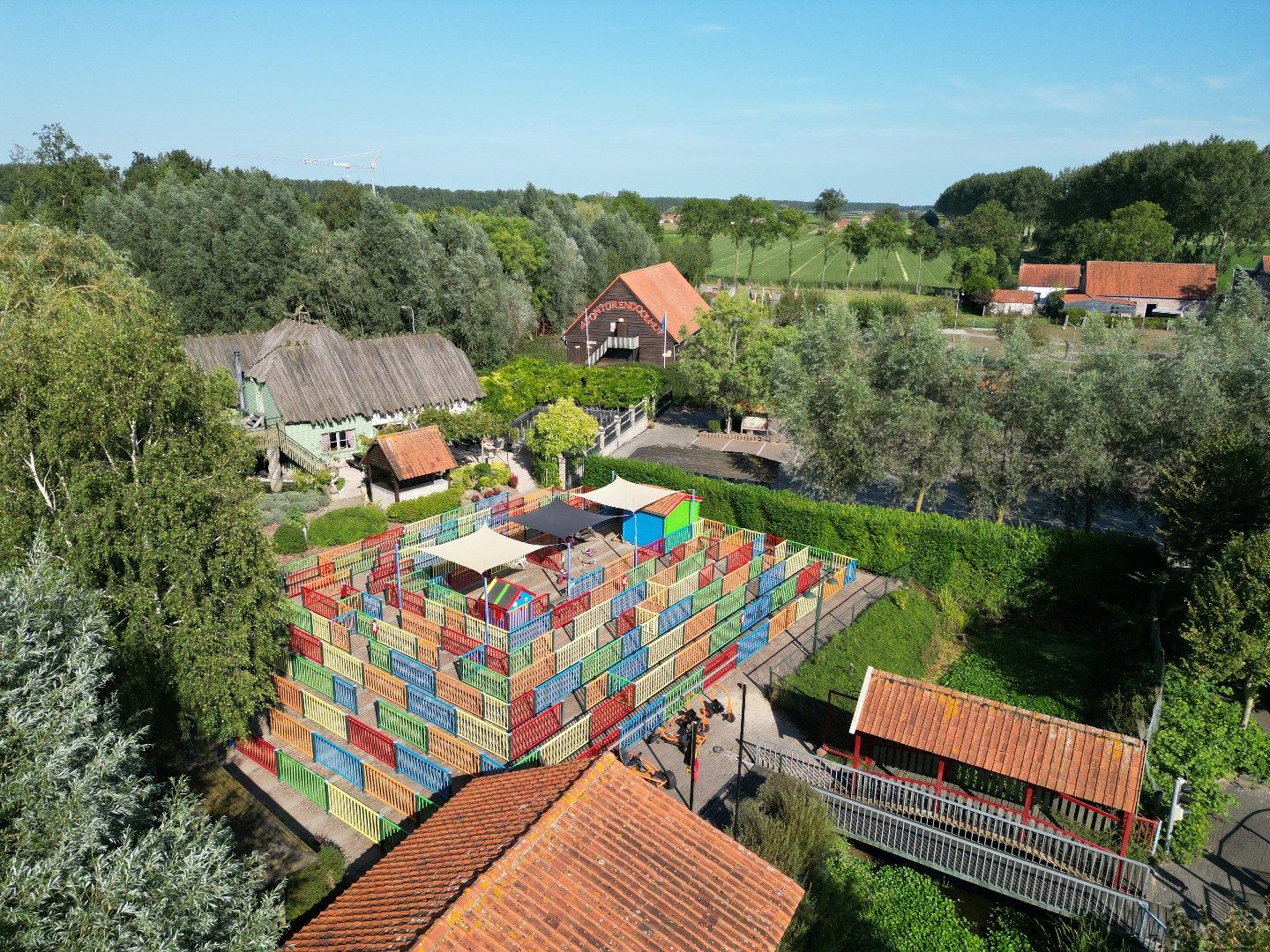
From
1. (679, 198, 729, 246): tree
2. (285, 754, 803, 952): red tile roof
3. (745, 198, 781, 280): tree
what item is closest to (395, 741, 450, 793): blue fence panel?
(285, 754, 803, 952): red tile roof

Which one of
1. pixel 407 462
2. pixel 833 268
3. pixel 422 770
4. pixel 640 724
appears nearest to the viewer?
pixel 422 770

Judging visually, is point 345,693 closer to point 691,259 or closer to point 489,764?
point 489,764

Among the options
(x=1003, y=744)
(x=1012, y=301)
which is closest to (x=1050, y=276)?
(x=1012, y=301)

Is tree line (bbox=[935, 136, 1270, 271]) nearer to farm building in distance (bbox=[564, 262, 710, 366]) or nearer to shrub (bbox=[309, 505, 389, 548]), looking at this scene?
farm building in distance (bbox=[564, 262, 710, 366])

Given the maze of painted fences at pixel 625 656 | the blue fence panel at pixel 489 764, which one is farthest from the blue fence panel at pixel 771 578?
the blue fence panel at pixel 489 764

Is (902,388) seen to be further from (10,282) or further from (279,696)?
(10,282)

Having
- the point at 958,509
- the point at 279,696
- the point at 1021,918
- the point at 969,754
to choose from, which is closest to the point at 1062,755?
the point at 969,754
